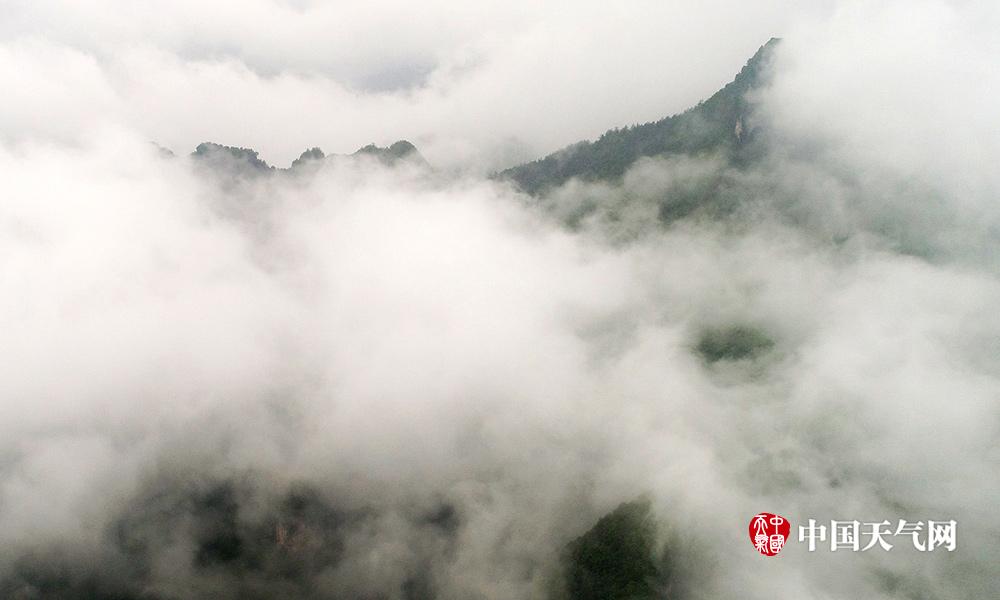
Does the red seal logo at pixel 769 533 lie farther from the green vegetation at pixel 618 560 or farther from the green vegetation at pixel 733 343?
the green vegetation at pixel 733 343

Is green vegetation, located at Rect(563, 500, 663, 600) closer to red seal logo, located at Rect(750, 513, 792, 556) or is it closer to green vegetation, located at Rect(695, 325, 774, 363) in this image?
red seal logo, located at Rect(750, 513, 792, 556)

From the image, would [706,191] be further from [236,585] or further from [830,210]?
[236,585]

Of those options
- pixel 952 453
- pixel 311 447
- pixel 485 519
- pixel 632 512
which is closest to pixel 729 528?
pixel 632 512

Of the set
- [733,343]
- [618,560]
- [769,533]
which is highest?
[733,343]

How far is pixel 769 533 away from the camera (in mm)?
83250

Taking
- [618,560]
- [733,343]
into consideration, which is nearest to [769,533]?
[618,560]

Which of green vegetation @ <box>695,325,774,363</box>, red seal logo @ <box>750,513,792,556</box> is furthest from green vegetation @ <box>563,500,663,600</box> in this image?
green vegetation @ <box>695,325,774,363</box>

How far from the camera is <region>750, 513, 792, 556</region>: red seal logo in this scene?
8250cm

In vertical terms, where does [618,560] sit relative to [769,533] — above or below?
below

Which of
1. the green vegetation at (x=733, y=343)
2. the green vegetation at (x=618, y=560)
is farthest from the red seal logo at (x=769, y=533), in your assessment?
the green vegetation at (x=733, y=343)

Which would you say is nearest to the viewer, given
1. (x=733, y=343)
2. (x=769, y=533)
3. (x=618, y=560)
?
(x=769, y=533)

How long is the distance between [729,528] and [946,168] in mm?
133885

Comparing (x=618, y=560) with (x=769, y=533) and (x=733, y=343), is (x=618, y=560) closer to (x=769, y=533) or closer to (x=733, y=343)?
(x=769, y=533)

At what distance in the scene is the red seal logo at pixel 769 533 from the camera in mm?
82500
